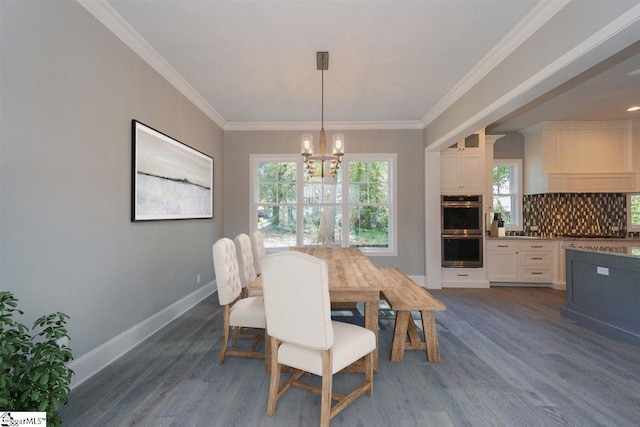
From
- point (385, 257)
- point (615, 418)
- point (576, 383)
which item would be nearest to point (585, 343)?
point (576, 383)

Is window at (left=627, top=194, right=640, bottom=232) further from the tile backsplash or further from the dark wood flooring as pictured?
the dark wood flooring

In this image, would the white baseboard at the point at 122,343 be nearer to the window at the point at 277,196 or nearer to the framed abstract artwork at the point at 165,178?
the framed abstract artwork at the point at 165,178

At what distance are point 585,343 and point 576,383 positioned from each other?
945 mm

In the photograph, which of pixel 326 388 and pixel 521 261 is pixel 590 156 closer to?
pixel 521 261

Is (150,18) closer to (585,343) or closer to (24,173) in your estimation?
(24,173)

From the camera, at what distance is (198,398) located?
196cm

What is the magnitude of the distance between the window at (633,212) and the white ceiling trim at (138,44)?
23.1ft

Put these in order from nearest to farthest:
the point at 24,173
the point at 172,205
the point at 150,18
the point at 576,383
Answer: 1. the point at 24,173
2. the point at 576,383
3. the point at 150,18
4. the point at 172,205

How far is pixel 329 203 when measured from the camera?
5.16 metres

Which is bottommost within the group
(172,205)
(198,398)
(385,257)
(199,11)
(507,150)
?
(198,398)

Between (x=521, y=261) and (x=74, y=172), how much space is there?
5.82 m

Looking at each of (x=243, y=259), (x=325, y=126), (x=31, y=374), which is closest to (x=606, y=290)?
(x=243, y=259)

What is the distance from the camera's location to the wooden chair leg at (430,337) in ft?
8.07

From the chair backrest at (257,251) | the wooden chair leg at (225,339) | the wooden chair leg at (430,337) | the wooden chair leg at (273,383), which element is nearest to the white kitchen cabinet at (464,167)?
the wooden chair leg at (430,337)
